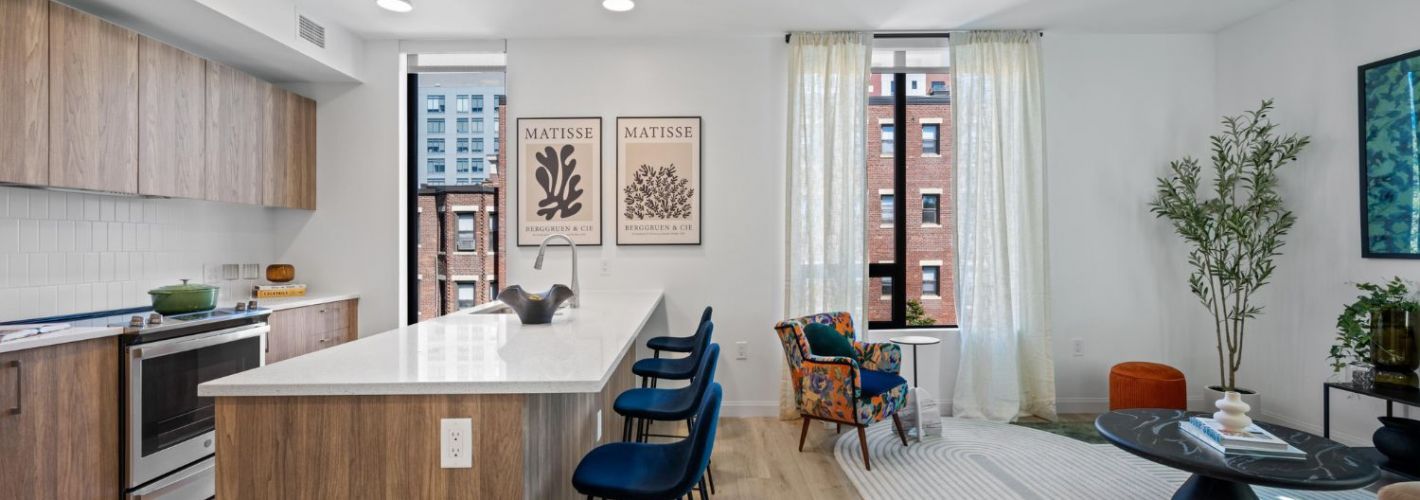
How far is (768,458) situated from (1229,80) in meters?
4.17

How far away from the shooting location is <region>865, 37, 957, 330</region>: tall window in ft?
14.5

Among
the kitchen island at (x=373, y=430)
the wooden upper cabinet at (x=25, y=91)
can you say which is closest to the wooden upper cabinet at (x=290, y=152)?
the wooden upper cabinet at (x=25, y=91)

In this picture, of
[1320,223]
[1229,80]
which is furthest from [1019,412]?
[1229,80]

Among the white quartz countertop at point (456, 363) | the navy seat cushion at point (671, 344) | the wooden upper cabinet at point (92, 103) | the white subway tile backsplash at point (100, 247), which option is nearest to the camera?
the white quartz countertop at point (456, 363)

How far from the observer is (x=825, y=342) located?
3662 mm

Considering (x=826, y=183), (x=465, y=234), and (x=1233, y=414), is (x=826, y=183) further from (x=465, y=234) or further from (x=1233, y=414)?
(x=465, y=234)

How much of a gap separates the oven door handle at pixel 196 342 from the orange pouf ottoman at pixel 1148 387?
515 cm

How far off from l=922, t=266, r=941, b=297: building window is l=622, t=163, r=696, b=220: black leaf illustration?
6.63ft

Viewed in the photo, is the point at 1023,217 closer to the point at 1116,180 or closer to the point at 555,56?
the point at 1116,180

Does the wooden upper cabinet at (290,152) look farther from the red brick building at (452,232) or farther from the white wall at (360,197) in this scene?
the red brick building at (452,232)

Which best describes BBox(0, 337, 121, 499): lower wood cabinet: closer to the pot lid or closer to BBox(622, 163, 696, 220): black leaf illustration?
the pot lid

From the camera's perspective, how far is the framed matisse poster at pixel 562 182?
430 cm

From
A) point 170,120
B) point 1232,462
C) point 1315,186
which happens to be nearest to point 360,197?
point 170,120

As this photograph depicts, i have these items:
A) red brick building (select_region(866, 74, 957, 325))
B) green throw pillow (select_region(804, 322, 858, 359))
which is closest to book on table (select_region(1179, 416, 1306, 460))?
green throw pillow (select_region(804, 322, 858, 359))
